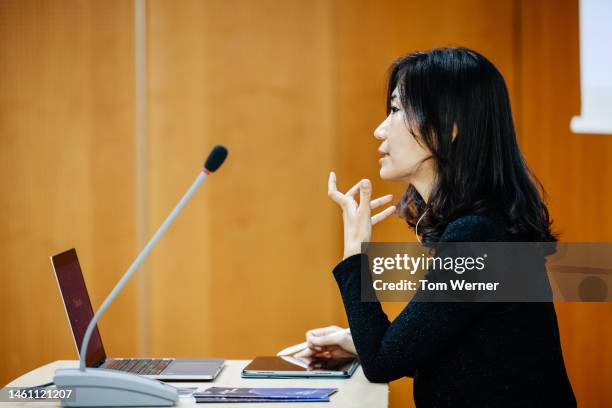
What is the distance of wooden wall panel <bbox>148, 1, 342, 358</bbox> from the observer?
3150 mm

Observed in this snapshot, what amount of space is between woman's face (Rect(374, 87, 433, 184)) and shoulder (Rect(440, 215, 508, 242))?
21 cm

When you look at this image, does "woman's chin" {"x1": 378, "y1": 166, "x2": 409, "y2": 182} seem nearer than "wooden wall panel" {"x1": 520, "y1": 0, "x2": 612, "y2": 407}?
Yes

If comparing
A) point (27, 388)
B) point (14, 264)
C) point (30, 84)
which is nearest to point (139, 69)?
point (30, 84)

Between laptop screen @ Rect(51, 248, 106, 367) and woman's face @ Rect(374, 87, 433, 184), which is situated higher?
woman's face @ Rect(374, 87, 433, 184)

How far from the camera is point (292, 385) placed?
1662mm

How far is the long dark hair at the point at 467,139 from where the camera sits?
1548 mm

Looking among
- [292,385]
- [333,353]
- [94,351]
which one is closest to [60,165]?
[94,351]

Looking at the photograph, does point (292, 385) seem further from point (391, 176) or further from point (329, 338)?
point (391, 176)

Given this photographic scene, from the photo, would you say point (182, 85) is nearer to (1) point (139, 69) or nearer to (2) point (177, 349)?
→ (1) point (139, 69)

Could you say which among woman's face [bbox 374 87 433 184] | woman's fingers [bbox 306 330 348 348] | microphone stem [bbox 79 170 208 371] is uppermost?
woman's face [bbox 374 87 433 184]

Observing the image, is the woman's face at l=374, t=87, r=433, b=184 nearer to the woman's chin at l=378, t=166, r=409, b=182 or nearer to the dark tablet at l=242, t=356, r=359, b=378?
the woman's chin at l=378, t=166, r=409, b=182

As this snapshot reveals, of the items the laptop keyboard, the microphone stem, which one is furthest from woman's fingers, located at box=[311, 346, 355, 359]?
the microphone stem

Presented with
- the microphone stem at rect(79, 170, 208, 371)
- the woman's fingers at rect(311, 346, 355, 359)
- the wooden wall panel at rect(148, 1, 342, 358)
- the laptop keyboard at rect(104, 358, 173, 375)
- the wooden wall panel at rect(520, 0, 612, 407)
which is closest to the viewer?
the microphone stem at rect(79, 170, 208, 371)

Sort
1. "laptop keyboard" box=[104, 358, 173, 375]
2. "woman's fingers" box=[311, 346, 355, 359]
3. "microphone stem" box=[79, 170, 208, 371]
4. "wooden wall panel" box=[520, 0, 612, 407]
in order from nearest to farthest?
1. "microphone stem" box=[79, 170, 208, 371]
2. "laptop keyboard" box=[104, 358, 173, 375]
3. "woman's fingers" box=[311, 346, 355, 359]
4. "wooden wall panel" box=[520, 0, 612, 407]
